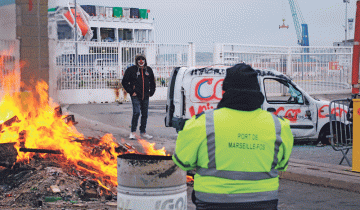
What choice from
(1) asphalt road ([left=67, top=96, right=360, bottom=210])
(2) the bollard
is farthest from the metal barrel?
(2) the bollard

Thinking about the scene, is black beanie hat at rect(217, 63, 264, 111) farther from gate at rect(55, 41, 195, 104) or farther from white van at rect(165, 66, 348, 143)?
gate at rect(55, 41, 195, 104)

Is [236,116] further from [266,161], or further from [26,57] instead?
[26,57]

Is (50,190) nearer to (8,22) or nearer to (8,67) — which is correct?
(8,67)

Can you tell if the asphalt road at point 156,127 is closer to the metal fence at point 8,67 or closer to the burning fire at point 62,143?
the burning fire at point 62,143

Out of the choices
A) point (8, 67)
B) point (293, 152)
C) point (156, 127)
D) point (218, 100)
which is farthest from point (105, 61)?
point (293, 152)

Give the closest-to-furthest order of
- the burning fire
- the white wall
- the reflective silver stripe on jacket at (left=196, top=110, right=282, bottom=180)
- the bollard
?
1. the reflective silver stripe on jacket at (left=196, top=110, right=282, bottom=180)
2. the burning fire
3. the bollard
4. the white wall

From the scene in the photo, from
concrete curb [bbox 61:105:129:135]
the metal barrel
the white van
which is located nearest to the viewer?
the metal barrel

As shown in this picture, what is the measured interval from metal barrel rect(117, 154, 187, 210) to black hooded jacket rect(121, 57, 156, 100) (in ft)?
24.4

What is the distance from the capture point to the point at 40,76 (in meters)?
13.5

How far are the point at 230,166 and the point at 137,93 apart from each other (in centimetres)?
859

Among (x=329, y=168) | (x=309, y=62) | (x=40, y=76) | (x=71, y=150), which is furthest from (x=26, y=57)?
(x=309, y=62)

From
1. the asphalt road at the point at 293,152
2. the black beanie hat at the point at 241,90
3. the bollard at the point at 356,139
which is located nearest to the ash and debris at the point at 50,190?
the asphalt road at the point at 293,152

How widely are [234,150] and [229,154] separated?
0.04 meters

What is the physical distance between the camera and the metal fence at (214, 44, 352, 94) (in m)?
21.6
